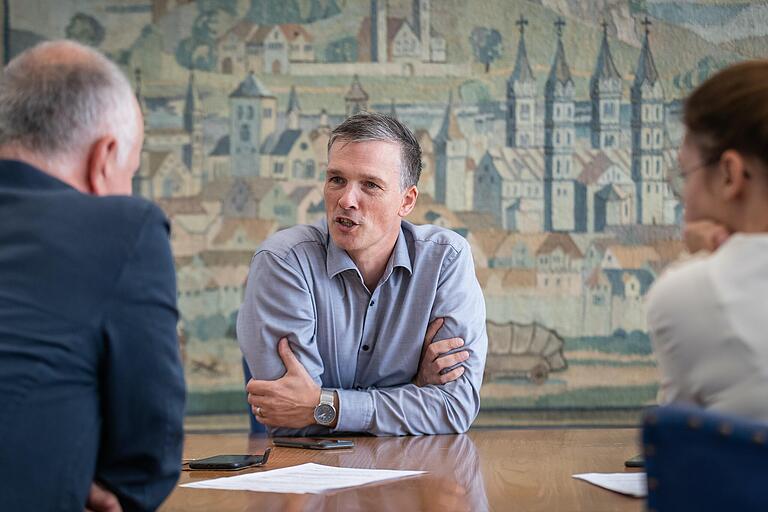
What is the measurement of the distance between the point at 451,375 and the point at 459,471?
2.96 feet

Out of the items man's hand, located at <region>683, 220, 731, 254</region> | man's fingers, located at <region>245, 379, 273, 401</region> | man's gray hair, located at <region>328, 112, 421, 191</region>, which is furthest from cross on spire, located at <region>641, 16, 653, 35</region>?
man's hand, located at <region>683, 220, 731, 254</region>

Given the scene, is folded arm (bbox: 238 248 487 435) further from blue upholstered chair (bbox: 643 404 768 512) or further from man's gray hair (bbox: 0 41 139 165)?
blue upholstered chair (bbox: 643 404 768 512)

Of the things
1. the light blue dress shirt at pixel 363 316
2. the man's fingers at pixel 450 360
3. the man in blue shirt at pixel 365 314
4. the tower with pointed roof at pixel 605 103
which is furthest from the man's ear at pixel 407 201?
the tower with pointed roof at pixel 605 103

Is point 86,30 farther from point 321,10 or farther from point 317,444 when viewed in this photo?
point 317,444

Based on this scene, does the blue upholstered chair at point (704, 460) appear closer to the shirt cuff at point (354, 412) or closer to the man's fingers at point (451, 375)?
the shirt cuff at point (354, 412)

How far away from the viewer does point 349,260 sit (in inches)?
125

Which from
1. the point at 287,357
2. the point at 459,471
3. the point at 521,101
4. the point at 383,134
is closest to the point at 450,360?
the point at 287,357

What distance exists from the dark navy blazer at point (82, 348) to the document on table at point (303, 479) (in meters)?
0.33

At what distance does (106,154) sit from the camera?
5.39ft

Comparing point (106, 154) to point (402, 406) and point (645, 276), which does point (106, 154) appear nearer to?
point (402, 406)

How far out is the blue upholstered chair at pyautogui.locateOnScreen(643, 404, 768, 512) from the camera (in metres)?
1.05

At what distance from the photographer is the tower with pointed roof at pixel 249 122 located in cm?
486

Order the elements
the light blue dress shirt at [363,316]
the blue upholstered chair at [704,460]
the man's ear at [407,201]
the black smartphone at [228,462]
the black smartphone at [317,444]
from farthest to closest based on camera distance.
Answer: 1. the man's ear at [407,201]
2. the light blue dress shirt at [363,316]
3. the black smartphone at [317,444]
4. the black smartphone at [228,462]
5. the blue upholstered chair at [704,460]

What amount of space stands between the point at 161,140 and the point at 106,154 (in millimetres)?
3323
